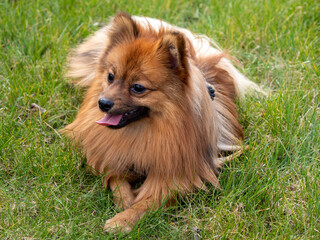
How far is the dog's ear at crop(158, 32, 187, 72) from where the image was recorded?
308cm

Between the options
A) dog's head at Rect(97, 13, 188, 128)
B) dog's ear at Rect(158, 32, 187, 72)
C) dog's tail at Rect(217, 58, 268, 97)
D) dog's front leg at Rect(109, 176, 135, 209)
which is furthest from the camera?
dog's tail at Rect(217, 58, 268, 97)

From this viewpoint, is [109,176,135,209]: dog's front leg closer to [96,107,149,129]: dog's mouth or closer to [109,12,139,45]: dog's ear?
[96,107,149,129]: dog's mouth

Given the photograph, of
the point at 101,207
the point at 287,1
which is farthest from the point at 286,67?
the point at 101,207

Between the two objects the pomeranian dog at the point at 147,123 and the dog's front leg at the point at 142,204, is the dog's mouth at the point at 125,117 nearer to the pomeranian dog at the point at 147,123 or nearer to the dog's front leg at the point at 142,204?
the pomeranian dog at the point at 147,123

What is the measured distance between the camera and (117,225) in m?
3.18

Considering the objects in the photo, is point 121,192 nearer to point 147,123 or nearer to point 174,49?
point 147,123

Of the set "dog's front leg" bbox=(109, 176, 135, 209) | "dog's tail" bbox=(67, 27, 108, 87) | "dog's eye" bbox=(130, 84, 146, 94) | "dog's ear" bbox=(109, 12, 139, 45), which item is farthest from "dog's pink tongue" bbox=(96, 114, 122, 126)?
"dog's tail" bbox=(67, 27, 108, 87)

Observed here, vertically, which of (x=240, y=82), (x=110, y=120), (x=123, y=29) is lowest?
(x=110, y=120)

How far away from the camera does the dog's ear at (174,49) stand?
308 cm

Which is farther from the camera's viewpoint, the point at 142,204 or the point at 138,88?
the point at 142,204

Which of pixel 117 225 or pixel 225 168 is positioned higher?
pixel 225 168

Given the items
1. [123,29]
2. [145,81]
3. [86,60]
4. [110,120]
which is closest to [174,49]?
[145,81]

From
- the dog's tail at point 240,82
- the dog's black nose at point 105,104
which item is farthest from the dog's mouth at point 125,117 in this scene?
the dog's tail at point 240,82

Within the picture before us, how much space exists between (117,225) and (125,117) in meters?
0.80
